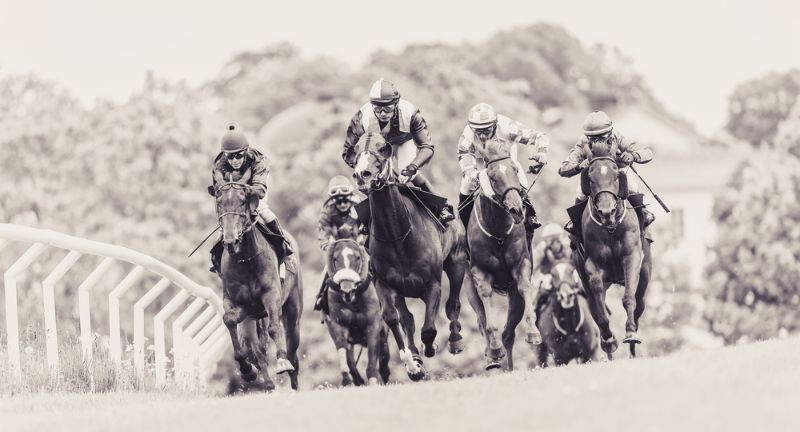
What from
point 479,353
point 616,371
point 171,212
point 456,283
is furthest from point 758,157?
point 616,371

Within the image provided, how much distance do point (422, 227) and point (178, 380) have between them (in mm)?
4188

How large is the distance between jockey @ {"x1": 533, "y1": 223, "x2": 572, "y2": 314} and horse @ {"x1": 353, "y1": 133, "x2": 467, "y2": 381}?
4829 mm

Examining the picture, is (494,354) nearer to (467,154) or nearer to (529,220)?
(529,220)

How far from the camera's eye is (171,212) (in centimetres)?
4275

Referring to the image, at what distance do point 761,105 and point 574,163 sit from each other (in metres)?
56.8

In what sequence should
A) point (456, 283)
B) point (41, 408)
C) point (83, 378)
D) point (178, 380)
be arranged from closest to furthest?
point (41, 408), point (83, 378), point (456, 283), point (178, 380)

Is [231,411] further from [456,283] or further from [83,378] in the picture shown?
[456,283]

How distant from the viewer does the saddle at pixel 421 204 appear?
1756cm

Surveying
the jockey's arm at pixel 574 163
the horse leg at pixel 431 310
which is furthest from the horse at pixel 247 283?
the jockey's arm at pixel 574 163

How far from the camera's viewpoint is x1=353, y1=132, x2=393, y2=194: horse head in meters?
16.0

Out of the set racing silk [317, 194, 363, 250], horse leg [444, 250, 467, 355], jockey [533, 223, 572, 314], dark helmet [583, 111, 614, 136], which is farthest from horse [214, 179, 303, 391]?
jockey [533, 223, 572, 314]

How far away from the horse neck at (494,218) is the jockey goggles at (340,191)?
2111 millimetres

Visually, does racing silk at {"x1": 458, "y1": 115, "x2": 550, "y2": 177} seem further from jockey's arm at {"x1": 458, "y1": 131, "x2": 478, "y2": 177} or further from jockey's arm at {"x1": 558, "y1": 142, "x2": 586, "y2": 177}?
jockey's arm at {"x1": 558, "y1": 142, "x2": 586, "y2": 177}

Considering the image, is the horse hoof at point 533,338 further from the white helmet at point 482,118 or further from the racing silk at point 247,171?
the racing silk at point 247,171
